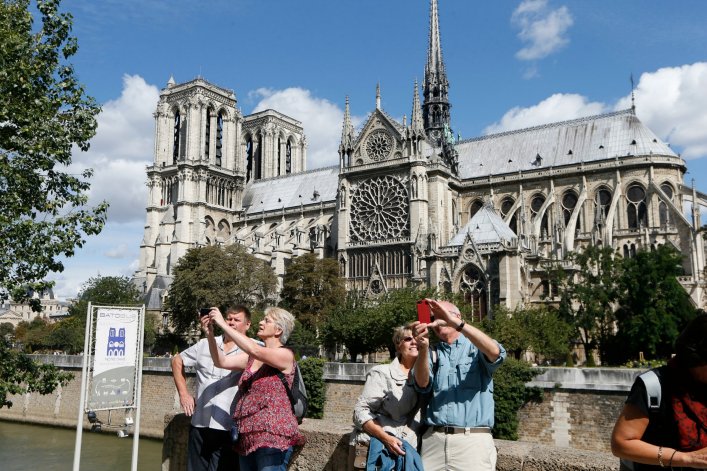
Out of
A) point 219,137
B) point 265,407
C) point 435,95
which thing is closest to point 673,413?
point 265,407

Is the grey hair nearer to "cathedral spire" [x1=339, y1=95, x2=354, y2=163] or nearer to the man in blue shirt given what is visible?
the man in blue shirt

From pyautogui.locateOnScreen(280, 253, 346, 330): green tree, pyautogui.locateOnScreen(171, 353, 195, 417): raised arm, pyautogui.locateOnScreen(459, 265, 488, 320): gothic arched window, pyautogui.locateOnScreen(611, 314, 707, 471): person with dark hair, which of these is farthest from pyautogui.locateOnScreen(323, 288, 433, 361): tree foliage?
pyautogui.locateOnScreen(611, 314, 707, 471): person with dark hair

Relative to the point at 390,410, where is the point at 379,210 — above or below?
above

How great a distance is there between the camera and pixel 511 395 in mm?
22141

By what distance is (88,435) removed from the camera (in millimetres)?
30609

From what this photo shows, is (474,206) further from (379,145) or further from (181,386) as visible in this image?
(181,386)

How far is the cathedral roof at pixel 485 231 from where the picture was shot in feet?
141

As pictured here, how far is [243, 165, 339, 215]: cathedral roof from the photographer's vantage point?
6900cm

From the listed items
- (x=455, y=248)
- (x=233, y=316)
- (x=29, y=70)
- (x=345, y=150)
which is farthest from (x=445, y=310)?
(x=345, y=150)

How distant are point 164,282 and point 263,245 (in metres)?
10.1

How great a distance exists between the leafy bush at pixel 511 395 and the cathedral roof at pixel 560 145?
3421cm

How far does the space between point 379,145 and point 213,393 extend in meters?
49.8

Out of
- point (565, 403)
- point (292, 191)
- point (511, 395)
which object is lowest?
point (565, 403)

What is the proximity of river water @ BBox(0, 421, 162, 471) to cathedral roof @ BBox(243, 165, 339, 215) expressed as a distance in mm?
38393
